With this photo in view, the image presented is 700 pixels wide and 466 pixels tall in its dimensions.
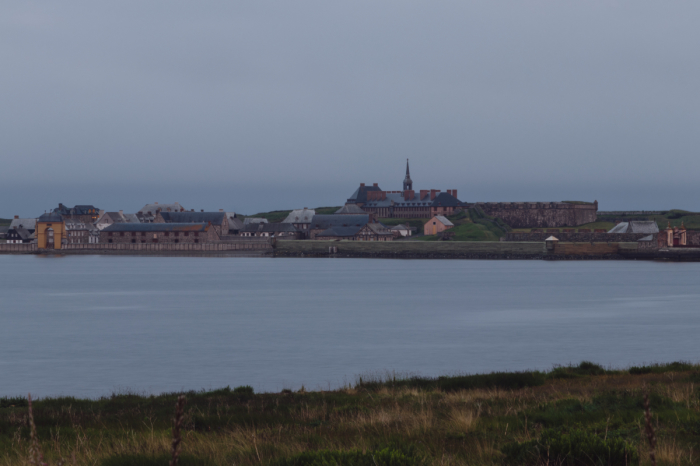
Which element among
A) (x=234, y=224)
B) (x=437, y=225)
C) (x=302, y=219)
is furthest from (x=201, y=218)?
(x=437, y=225)

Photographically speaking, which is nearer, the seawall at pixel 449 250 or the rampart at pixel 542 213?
the seawall at pixel 449 250

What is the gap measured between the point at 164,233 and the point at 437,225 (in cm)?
4714

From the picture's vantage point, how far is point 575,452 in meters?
5.86

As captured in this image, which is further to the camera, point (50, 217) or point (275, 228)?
point (275, 228)

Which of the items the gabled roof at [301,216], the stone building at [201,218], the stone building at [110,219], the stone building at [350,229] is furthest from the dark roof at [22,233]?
the stone building at [350,229]

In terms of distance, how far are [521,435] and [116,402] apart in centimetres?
859

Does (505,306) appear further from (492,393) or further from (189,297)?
(492,393)

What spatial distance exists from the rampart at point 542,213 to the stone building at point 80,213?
7858cm

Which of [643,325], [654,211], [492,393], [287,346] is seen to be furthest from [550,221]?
[492,393]

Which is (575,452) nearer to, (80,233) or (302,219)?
(302,219)

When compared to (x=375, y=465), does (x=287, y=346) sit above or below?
below

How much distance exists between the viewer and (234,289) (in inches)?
2124

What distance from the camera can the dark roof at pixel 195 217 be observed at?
125 metres

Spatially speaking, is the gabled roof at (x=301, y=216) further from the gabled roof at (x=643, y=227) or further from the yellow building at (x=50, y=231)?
the gabled roof at (x=643, y=227)
